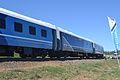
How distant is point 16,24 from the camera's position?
829 inches

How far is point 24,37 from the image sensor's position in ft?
72.7

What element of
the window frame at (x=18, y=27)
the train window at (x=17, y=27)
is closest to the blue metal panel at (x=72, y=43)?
the window frame at (x=18, y=27)

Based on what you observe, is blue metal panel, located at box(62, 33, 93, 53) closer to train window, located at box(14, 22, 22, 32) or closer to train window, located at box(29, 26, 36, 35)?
train window, located at box(29, 26, 36, 35)

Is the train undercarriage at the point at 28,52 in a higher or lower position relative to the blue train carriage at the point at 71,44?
lower

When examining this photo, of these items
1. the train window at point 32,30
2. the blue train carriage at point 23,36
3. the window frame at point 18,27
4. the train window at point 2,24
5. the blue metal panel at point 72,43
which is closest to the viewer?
the train window at point 2,24

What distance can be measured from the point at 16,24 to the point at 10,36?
134cm

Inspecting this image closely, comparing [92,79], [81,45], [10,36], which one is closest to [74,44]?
[81,45]

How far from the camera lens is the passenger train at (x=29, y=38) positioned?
19719 mm

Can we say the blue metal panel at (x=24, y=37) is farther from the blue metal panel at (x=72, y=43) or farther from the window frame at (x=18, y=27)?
the blue metal panel at (x=72, y=43)

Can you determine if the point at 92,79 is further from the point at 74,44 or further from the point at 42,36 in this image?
the point at 74,44

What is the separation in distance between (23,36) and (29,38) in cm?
111

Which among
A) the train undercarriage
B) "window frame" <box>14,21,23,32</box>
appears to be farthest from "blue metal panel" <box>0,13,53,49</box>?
the train undercarriage

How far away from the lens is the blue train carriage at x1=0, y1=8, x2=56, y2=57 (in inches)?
770

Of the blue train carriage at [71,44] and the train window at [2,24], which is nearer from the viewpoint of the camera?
the train window at [2,24]
